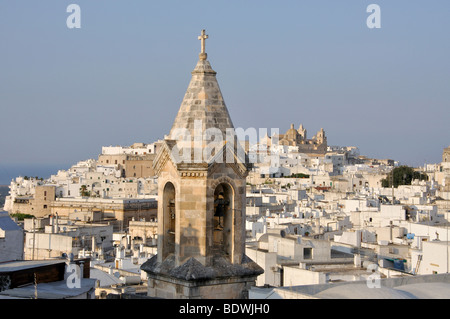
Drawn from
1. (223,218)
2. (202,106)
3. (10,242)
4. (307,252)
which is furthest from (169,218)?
(307,252)

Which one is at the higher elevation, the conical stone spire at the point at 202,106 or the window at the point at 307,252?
the conical stone spire at the point at 202,106


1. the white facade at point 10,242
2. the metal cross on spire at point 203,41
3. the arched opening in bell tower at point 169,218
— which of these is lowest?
the white facade at point 10,242

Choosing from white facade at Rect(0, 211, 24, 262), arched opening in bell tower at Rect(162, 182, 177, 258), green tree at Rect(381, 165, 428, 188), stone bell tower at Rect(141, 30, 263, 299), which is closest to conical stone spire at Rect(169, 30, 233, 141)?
stone bell tower at Rect(141, 30, 263, 299)

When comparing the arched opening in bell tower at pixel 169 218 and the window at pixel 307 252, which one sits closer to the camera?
the arched opening in bell tower at pixel 169 218

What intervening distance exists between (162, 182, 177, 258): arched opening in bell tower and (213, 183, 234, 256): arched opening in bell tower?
25.4 inches

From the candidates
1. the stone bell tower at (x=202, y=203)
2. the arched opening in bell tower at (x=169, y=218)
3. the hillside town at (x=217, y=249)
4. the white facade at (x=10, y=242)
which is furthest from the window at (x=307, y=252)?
the arched opening in bell tower at (x=169, y=218)

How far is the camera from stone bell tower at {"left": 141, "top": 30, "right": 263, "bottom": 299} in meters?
11.8

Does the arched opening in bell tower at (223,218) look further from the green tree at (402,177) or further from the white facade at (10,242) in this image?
the green tree at (402,177)

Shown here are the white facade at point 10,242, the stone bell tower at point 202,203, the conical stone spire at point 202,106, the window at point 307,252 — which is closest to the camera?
the stone bell tower at point 202,203

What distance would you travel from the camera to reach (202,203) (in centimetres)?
1181

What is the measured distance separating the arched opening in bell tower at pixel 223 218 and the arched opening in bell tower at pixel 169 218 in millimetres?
644

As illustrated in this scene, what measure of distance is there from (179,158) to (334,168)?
368 ft

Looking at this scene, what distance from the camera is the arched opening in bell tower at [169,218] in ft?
40.7
